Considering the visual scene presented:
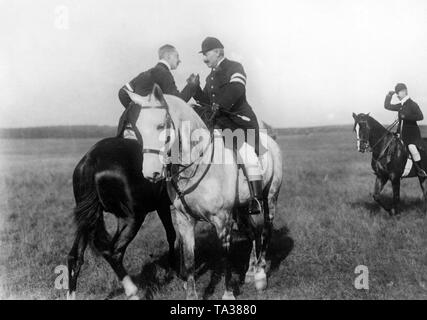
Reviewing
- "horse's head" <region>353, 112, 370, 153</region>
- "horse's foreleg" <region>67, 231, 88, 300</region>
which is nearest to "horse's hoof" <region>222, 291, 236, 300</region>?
"horse's foreleg" <region>67, 231, 88, 300</region>

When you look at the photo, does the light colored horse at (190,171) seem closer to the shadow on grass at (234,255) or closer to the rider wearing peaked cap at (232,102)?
the rider wearing peaked cap at (232,102)

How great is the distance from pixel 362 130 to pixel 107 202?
24.3 ft

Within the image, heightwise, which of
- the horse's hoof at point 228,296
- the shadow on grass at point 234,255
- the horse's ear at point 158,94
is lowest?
the shadow on grass at point 234,255

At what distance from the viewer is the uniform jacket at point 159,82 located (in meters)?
6.52

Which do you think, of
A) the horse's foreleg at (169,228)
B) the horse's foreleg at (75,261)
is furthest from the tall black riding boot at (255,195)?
the horse's foreleg at (75,261)

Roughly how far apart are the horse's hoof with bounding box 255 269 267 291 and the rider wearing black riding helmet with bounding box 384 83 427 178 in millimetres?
6172

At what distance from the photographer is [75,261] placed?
5781 millimetres

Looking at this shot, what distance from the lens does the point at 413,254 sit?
748cm

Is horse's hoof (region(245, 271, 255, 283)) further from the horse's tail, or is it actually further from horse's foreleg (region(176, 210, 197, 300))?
the horse's tail

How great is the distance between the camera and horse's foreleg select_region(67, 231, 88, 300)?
575 cm

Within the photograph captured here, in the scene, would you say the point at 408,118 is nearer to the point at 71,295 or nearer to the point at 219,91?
the point at 219,91

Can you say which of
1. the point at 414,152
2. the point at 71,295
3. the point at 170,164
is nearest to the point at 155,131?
the point at 170,164

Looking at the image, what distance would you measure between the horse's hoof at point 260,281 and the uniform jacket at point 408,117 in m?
6.17
